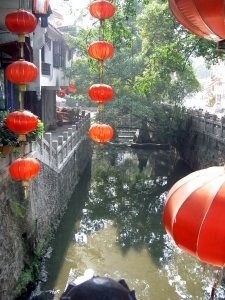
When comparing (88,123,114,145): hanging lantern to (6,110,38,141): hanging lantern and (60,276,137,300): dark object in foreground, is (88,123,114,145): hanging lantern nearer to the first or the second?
(6,110,38,141): hanging lantern

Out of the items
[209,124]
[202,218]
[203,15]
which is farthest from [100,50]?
→ [209,124]

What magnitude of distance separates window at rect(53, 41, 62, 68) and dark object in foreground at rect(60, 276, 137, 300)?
1764 centimetres

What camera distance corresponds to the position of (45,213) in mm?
11141

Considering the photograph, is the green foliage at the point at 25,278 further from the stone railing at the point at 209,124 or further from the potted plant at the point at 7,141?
the stone railing at the point at 209,124

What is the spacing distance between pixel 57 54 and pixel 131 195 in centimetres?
818

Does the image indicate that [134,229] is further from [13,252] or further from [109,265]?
[13,252]

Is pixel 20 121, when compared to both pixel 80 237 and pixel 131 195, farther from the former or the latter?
pixel 131 195

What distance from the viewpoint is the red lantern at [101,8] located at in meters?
5.59

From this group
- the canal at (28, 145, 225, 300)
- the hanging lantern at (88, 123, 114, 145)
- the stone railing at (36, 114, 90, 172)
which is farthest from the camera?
the stone railing at (36, 114, 90, 172)

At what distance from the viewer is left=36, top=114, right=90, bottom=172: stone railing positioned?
11052 millimetres

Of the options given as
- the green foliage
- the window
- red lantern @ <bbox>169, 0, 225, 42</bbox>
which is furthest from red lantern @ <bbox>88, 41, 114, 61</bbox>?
the window

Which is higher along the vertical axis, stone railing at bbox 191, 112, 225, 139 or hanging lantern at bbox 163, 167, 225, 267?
hanging lantern at bbox 163, 167, 225, 267

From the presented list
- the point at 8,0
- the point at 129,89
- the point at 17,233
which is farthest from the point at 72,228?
the point at 129,89

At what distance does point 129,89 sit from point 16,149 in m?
14.7
